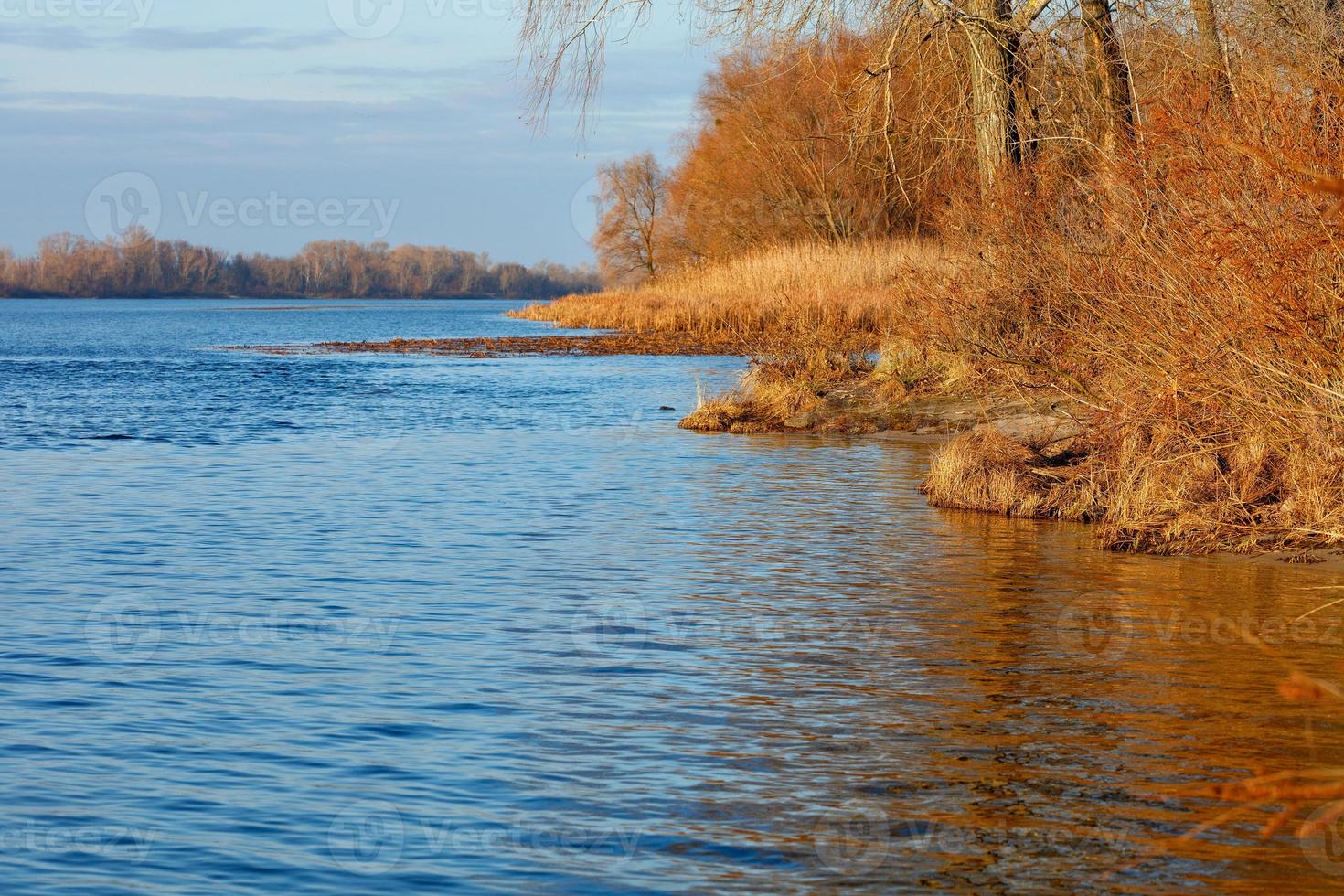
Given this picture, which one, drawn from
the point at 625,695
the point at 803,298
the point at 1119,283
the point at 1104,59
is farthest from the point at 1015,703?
the point at 803,298

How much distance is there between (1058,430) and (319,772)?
433 inches

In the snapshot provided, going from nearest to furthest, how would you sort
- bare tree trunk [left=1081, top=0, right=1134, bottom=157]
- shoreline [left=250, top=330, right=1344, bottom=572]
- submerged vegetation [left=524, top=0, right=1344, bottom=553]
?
submerged vegetation [left=524, top=0, right=1344, bottom=553], shoreline [left=250, top=330, right=1344, bottom=572], bare tree trunk [left=1081, top=0, right=1134, bottom=157]

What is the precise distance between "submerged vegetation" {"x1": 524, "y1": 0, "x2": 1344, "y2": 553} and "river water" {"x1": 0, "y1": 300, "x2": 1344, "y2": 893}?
31.2 inches

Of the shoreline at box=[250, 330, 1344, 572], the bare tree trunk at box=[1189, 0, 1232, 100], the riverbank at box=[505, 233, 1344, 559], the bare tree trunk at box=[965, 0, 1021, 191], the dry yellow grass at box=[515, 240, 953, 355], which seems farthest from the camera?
the dry yellow grass at box=[515, 240, 953, 355]

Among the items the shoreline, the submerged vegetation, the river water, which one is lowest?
the river water

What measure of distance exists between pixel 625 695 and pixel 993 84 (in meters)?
12.2

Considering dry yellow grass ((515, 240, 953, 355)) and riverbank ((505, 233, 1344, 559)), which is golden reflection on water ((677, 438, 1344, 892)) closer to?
riverbank ((505, 233, 1344, 559))

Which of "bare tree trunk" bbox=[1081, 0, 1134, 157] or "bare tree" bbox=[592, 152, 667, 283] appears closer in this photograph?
"bare tree trunk" bbox=[1081, 0, 1134, 157]

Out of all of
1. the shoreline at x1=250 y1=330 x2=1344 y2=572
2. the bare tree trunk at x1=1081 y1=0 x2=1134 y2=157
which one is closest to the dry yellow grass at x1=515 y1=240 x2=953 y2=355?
the shoreline at x1=250 y1=330 x2=1344 y2=572

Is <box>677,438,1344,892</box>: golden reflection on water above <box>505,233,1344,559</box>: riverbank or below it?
below

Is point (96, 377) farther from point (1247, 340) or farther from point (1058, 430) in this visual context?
point (1247, 340)

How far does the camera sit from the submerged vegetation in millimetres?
9398

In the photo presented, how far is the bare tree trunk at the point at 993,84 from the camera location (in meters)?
17.5

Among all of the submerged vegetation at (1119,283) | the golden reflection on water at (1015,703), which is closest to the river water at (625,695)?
the golden reflection on water at (1015,703)
